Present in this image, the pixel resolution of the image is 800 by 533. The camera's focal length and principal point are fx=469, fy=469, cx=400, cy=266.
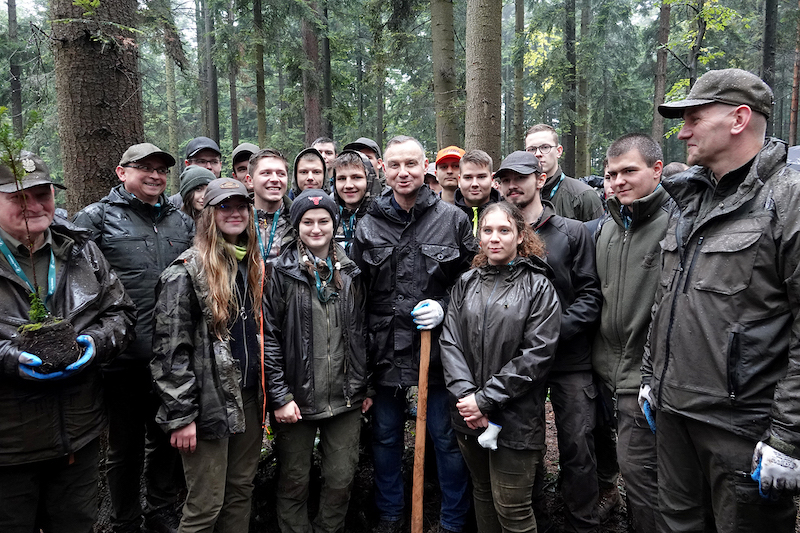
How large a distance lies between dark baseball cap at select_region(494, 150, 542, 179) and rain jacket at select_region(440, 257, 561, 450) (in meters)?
0.90

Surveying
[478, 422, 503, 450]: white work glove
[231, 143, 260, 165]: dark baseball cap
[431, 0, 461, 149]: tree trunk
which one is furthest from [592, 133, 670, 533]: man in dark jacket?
[431, 0, 461, 149]: tree trunk

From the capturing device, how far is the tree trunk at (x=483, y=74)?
570 cm

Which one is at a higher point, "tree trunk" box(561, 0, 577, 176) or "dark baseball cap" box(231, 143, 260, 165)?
"tree trunk" box(561, 0, 577, 176)

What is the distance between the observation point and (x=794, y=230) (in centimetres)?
232

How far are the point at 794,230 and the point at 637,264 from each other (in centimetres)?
116

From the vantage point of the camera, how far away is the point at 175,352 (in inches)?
124

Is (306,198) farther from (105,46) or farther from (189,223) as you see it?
(105,46)

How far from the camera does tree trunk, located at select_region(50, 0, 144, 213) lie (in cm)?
461

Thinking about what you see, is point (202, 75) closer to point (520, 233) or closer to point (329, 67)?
point (329, 67)

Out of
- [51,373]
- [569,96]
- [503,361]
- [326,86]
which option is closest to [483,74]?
[503,361]

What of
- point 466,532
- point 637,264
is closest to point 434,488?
point 466,532

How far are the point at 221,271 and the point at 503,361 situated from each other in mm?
2107

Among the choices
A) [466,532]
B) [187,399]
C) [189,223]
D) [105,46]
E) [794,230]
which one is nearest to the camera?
[794,230]

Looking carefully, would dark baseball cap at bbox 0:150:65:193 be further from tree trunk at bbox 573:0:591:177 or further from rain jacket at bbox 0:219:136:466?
tree trunk at bbox 573:0:591:177
